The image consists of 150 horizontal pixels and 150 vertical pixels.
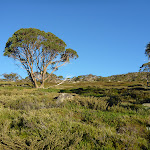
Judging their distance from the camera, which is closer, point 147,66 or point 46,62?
point 46,62

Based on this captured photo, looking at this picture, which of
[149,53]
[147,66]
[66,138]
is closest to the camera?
[66,138]

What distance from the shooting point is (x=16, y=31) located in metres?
36.6

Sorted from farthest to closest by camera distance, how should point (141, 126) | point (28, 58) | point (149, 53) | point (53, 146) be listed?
point (149, 53)
point (28, 58)
point (141, 126)
point (53, 146)

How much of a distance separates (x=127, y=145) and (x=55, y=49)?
35.4 metres

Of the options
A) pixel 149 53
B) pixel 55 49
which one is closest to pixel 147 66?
pixel 149 53

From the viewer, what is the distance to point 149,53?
145 feet

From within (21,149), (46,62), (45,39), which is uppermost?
(45,39)

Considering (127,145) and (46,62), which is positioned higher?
(46,62)

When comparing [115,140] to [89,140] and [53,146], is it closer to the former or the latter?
Answer: [89,140]

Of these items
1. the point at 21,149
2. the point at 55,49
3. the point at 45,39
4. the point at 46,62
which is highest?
the point at 45,39

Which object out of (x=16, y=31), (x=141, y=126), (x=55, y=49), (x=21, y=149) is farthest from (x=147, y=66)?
(x=21, y=149)

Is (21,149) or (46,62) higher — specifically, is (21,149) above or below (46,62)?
below

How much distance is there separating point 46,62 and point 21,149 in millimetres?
34760

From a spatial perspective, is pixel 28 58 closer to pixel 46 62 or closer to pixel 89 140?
pixel 46 62
